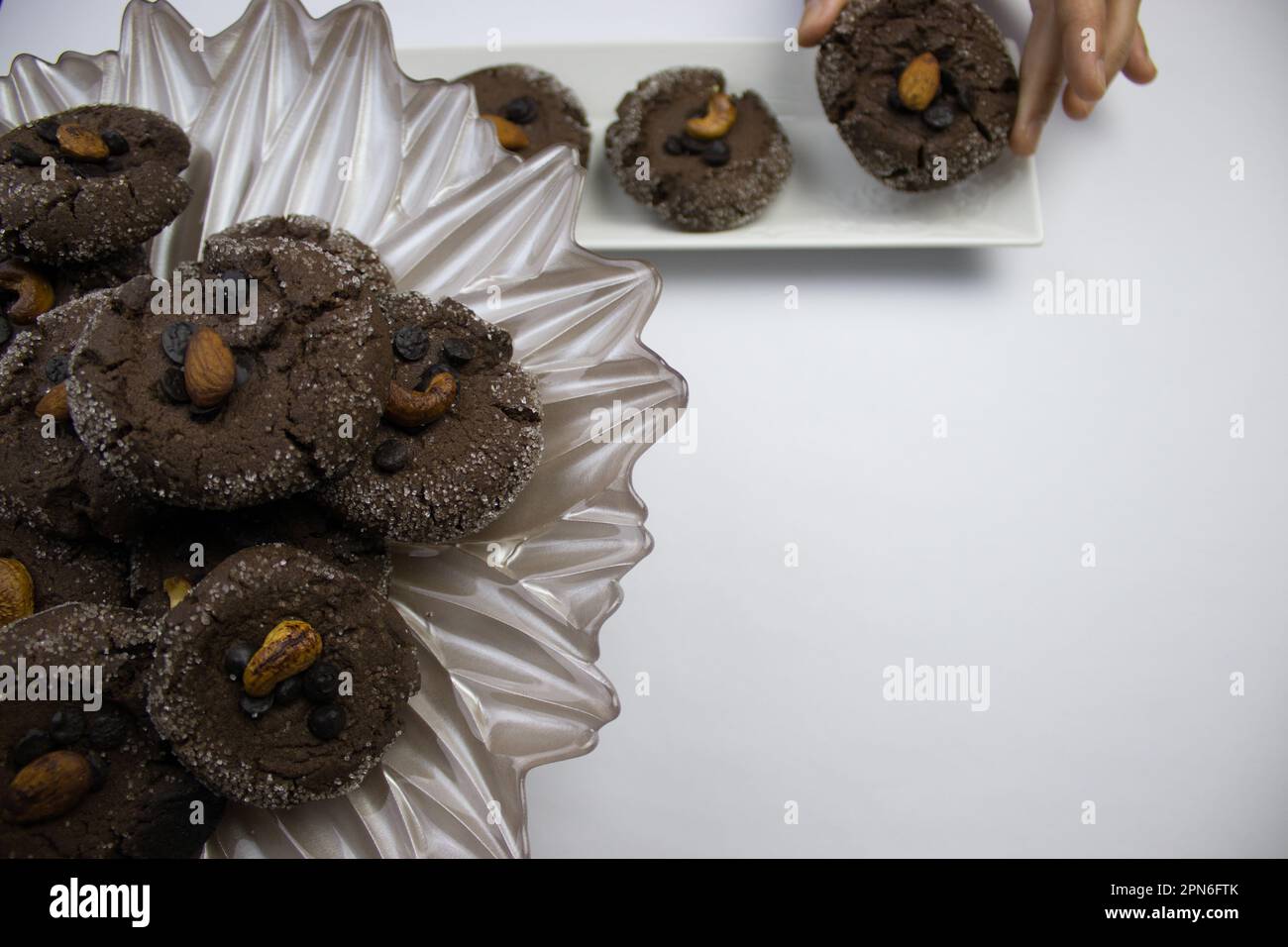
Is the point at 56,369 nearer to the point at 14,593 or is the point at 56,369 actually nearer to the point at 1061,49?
the point at 14,593

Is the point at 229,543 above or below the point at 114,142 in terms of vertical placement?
below

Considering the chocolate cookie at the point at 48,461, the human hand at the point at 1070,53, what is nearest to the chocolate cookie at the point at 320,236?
the chocolate cookie at the point at 48,461

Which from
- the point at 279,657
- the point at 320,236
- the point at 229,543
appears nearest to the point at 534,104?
the point at 320,236

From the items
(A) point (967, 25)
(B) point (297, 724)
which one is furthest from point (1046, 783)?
(A) point (967, 25)

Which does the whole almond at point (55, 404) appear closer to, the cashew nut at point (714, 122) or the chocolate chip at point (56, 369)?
the chocolate chip at point (56, 369)

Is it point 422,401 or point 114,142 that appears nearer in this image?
point 422,401
